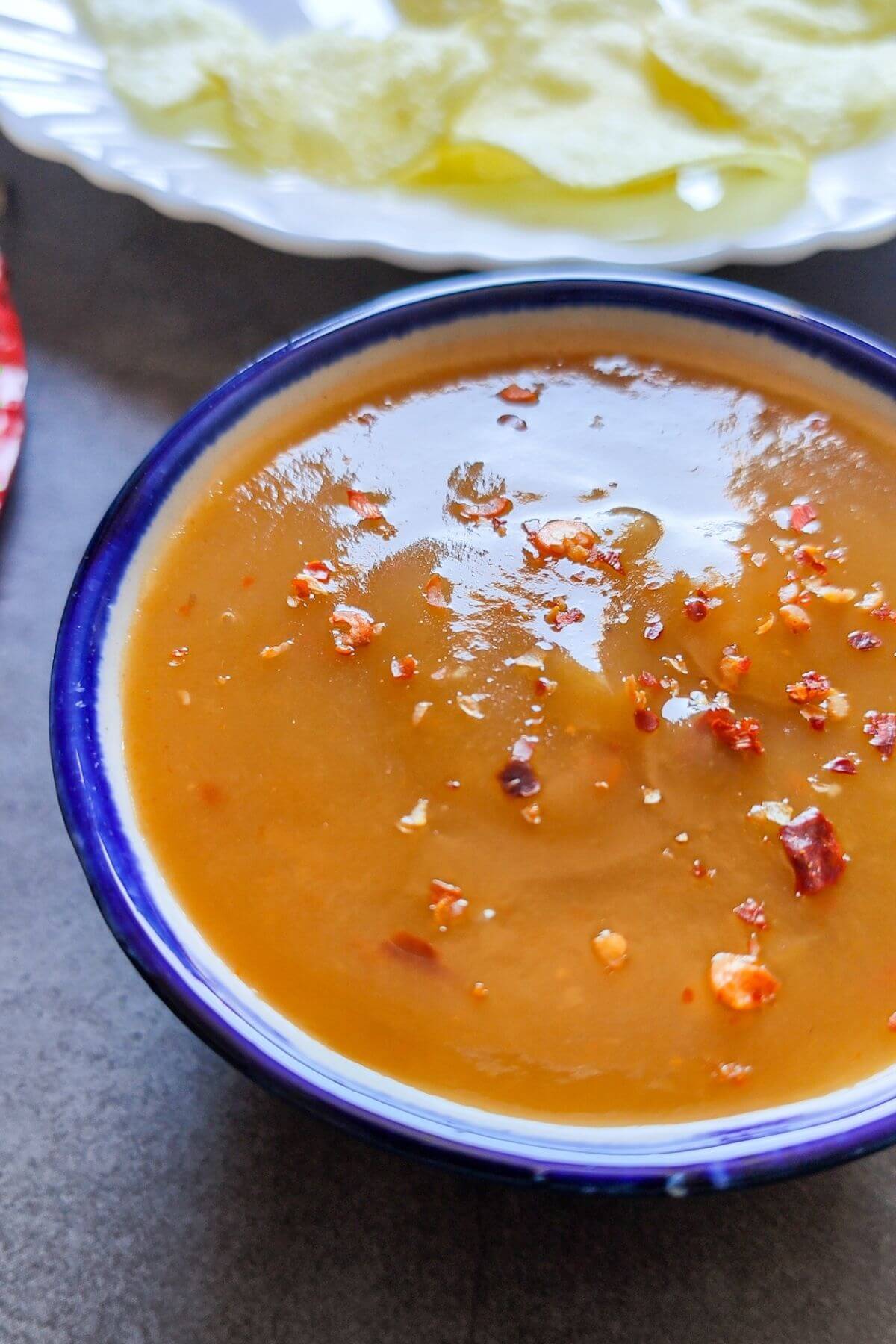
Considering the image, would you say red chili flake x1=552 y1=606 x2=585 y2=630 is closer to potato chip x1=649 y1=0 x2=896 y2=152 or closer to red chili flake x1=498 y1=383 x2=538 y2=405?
red chili flake x1=498 y1=383 x2=538 y2=405

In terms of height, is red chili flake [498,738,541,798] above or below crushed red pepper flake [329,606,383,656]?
below

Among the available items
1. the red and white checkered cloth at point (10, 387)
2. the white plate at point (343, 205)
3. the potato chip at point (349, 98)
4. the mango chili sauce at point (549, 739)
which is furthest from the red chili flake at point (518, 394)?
the red and white checkered cloth at point (10, 387)

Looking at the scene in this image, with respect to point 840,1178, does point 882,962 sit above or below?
above

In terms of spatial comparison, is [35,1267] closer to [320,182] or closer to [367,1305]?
[367,1305]

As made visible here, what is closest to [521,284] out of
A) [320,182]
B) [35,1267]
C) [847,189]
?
[320,182]

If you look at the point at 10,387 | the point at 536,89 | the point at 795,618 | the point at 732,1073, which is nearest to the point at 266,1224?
the point at 732,1073

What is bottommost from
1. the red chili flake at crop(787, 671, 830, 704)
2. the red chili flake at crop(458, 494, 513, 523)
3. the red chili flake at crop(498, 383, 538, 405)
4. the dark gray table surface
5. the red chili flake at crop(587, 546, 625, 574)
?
the dark gray table surface

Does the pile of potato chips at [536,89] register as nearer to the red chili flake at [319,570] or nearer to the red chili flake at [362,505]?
the red chili flake at [362,505]

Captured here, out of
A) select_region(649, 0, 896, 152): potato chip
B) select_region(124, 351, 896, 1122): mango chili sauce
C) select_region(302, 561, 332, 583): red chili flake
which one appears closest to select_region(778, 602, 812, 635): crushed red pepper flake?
select_region(124, 351, 896, 1122): mango chili sauce
